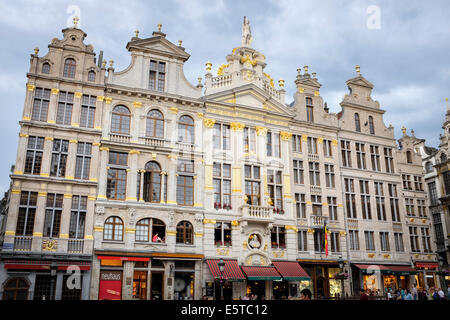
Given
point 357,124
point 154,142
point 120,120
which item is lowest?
point 154,142

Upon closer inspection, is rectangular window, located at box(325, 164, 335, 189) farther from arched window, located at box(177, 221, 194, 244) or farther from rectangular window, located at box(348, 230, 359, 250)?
arched window, located at box(177, 221, 194, 244)

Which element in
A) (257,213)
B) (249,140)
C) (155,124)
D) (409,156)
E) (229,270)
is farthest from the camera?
(409,156)

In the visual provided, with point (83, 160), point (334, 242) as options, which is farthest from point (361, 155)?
point (83, 160)

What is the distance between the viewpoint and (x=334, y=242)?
1420 inches

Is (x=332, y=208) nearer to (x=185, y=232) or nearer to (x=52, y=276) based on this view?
(x=185, y=232)

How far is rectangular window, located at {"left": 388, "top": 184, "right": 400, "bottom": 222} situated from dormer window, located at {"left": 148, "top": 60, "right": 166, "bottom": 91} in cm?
2498

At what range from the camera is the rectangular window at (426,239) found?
4019 centimetres

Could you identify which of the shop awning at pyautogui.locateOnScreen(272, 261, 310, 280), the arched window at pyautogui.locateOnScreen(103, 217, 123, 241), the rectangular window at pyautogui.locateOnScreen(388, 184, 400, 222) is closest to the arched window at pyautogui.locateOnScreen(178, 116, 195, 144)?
the arched window at pyautogui.locateOnScreen(103, 217, 123, 241)

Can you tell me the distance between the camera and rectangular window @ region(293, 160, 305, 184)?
3638 cm

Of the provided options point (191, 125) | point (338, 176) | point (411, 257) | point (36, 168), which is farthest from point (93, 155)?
point (411, 257)

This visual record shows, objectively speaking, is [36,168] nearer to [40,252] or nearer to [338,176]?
[40,252]

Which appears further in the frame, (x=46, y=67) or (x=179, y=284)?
(x=46, y=67)

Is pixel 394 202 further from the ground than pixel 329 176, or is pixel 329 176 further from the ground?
pixel 329 176

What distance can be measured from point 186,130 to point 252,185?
24.0 feet
